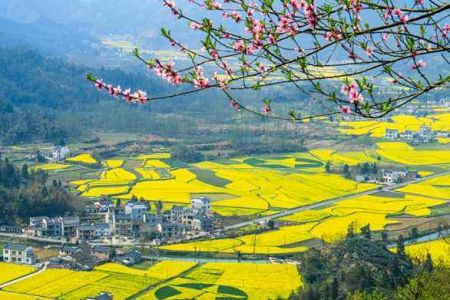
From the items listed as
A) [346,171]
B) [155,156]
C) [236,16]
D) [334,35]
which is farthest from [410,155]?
[334,35]

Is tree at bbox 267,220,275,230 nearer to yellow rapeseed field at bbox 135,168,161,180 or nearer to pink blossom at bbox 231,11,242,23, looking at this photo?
yellow rapeseed field at bbox 135,168,161,180

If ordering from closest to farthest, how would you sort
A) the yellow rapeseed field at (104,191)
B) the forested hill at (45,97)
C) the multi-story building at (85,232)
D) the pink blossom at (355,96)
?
the pink blossom at (355,96)
the multi-story building at (85,232)
the yellow rapeseed field at (104,191)
the forested hill at (45,97)

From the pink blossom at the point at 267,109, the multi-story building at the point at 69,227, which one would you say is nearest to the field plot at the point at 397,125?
the multi-story building at the point at 69,227

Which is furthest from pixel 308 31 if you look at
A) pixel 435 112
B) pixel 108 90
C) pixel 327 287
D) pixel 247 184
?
pixel 435 112

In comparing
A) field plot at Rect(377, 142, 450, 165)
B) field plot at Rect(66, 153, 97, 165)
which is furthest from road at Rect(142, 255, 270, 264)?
field plot at Rect(377, 142, 450, 165)

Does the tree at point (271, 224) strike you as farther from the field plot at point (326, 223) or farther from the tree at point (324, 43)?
the tree at point (324, 43)
